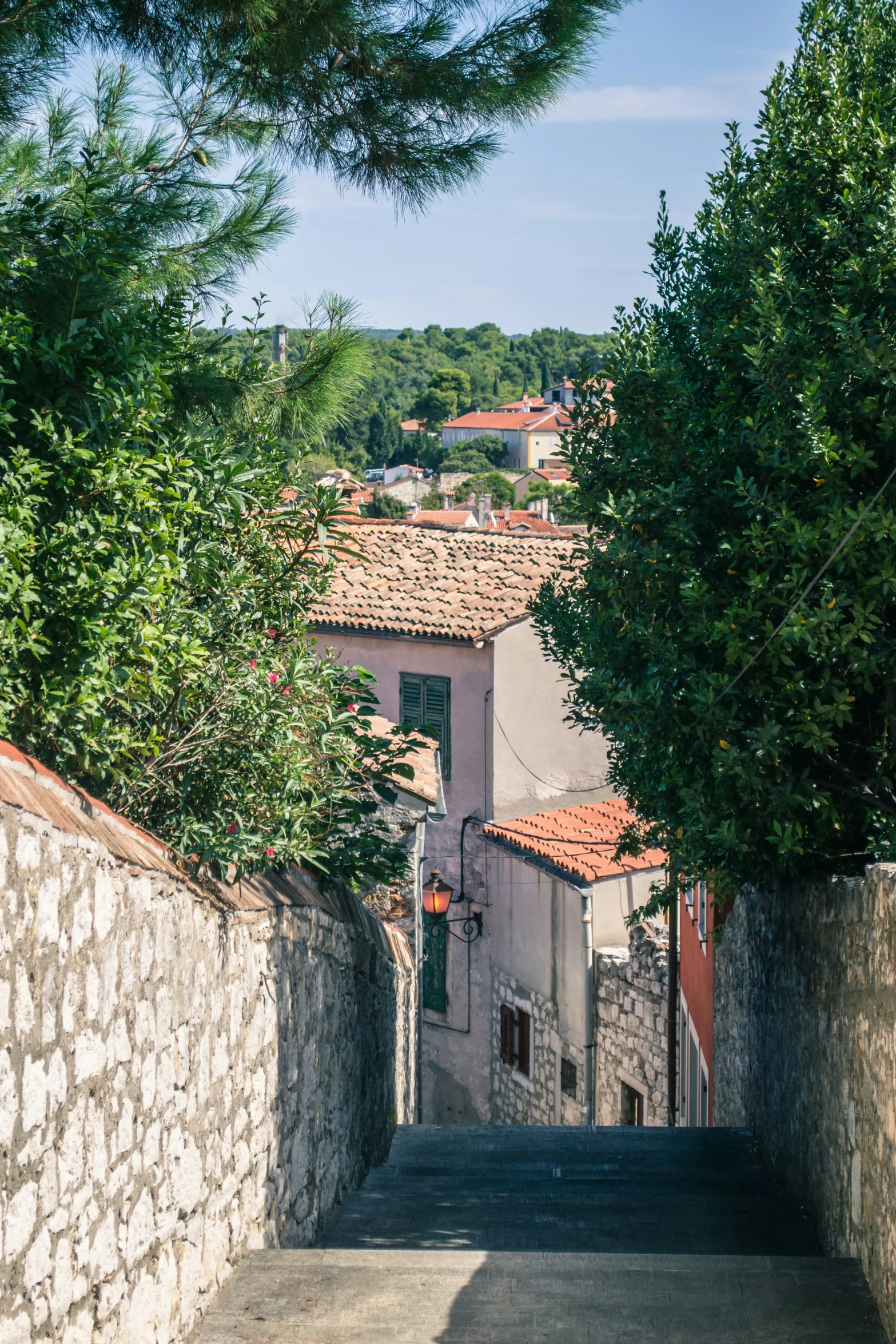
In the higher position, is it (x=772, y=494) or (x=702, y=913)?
(x=772, y=494)

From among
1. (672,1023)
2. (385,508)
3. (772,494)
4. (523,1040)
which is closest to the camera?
(772,494)

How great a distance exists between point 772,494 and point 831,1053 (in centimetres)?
238

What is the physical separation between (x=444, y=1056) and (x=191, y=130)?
55.3 ft

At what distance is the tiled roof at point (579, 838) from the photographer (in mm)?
16516

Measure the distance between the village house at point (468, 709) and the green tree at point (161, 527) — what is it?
13.4m

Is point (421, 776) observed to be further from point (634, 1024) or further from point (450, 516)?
point (450, 516)

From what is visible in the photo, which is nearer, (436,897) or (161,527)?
(161,527)

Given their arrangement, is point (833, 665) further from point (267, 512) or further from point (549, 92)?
point (549, 92)

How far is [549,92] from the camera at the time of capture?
21.2 feet

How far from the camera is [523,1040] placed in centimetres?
1831

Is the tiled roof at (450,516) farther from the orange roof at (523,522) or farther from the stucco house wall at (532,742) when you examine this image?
the stucco house wall at (532,742)

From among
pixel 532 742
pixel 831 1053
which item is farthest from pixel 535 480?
pixel 831 1053

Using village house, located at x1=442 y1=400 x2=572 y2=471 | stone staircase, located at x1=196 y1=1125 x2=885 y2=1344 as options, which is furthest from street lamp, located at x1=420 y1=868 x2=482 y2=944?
village house, located at x1=442 y1=400 x2=572 y2=471

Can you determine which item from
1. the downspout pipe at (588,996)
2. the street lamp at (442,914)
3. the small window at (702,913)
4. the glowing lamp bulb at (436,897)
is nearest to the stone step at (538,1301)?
the small window at (702,913)
